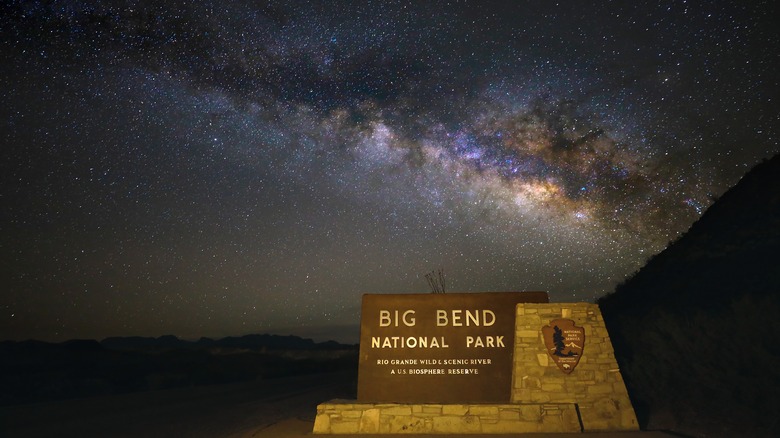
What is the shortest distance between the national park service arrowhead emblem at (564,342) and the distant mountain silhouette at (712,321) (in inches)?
200

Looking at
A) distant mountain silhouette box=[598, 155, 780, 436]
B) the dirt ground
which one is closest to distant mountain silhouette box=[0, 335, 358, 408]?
the dirt ground

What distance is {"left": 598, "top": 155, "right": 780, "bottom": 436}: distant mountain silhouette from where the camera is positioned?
45.4ft

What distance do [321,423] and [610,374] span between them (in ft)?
23.9

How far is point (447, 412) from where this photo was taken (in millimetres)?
10984

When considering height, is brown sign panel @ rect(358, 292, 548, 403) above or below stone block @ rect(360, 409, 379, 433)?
above

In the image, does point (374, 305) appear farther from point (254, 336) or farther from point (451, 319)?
point (254, 336)

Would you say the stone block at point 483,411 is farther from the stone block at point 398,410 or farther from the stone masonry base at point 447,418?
the stone block at point 398,410

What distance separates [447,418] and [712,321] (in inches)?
530

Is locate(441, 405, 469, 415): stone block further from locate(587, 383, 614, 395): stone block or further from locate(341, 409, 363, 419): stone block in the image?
locate(587, 383, 614, 395): stone block

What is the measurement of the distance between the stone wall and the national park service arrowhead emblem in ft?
0.34

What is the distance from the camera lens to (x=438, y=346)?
11898 millimetres

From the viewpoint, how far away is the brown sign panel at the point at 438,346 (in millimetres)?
11531

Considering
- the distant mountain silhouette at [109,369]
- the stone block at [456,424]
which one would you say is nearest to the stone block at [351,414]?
the stone block at [456,424]

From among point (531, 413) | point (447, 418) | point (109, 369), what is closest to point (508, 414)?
point (531, 413)
